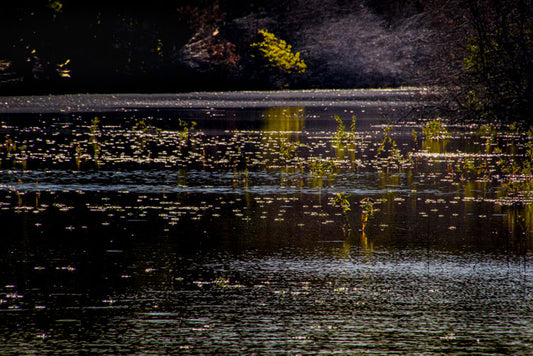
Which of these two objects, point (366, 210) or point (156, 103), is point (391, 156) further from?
point (156, 103)

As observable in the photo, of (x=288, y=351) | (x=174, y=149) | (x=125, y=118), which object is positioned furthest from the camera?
(x=125, y=118)

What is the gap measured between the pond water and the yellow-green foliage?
81.5 m

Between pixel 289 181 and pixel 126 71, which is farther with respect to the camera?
pixel 126 71

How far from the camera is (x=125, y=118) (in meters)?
39.7

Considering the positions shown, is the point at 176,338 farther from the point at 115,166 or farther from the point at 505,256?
the point at 115,166

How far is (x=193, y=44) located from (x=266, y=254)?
86.0m

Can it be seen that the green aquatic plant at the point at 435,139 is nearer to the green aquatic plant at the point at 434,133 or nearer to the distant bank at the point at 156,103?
the green aquatic plant at the point at 434,133

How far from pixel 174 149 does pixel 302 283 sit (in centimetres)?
1633

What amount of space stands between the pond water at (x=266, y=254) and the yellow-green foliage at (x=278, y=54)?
81535 mm

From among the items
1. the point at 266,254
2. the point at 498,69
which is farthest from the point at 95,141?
the point at 266,254

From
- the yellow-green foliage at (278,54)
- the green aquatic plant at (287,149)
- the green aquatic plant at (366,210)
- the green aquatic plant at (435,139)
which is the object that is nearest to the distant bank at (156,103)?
the green aquatic plant at (435,139)

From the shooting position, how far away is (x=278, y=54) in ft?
342

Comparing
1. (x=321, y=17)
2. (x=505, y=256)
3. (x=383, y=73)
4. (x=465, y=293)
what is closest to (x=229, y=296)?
(x=465, y=293)

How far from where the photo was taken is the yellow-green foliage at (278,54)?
4063 inches
